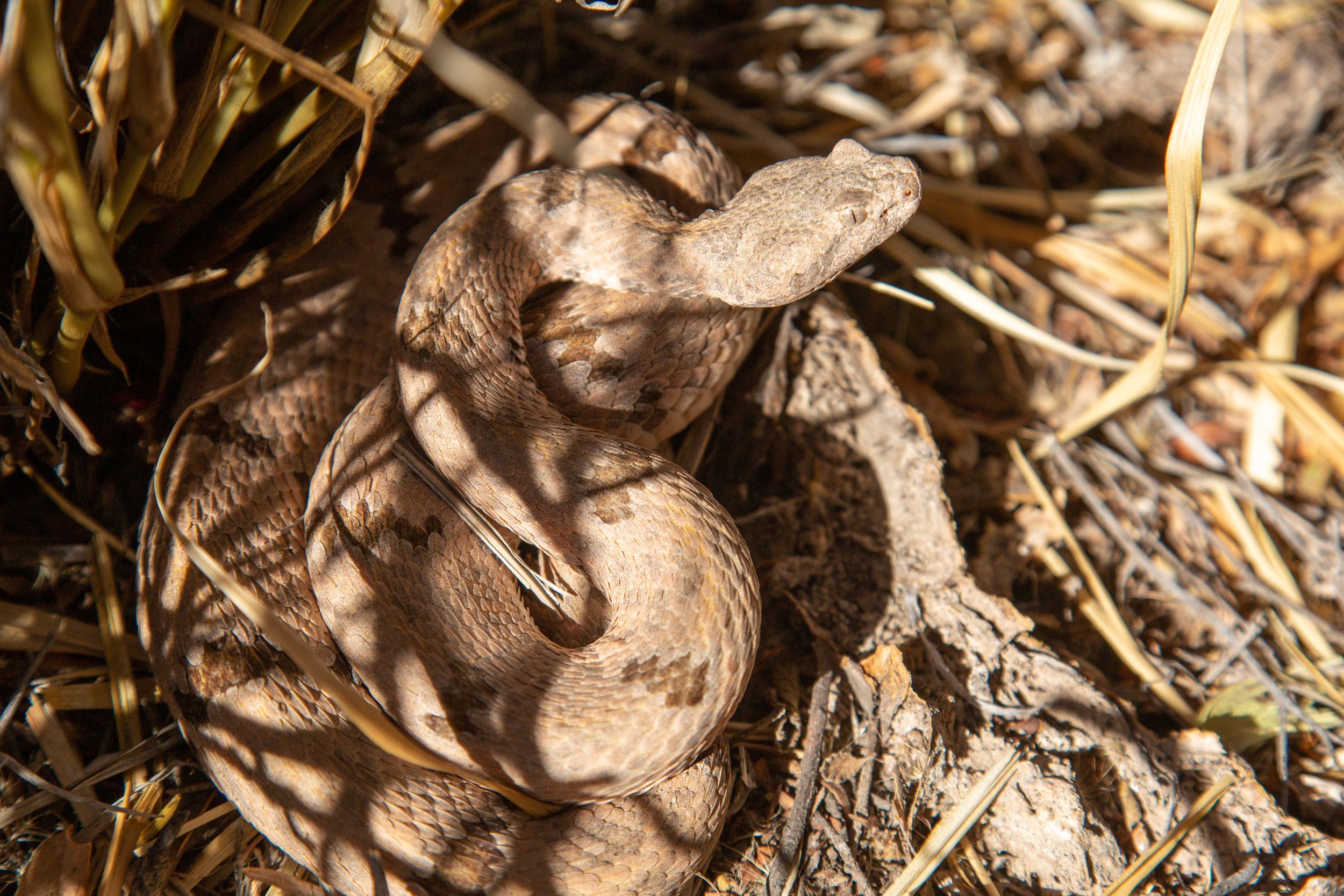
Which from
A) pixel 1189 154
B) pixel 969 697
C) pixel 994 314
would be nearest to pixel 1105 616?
pixel 969 697

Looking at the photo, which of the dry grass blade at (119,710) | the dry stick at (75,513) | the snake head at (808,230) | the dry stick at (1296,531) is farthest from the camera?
the dry stick at (1296,531)

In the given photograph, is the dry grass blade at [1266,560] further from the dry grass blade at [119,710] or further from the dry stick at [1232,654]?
the dry grass blade at [119,710]

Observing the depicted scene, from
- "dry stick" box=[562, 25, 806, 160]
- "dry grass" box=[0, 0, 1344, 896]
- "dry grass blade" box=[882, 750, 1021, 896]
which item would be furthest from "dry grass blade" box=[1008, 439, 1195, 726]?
"dry stick" box=[562, 25, 806, 160]

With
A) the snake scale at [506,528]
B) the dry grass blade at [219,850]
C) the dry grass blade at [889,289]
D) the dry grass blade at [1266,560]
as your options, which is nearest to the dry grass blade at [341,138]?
the snake scale at [506,528]

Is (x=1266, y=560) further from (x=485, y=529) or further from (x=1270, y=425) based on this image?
(x=485, y=529)

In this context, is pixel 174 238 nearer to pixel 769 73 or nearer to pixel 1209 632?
pixel 769 73

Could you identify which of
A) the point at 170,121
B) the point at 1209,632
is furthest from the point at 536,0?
the point at 1209,632
